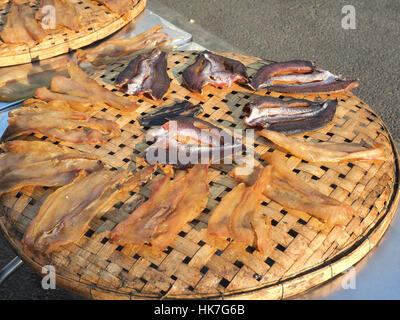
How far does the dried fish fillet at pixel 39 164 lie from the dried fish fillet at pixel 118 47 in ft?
3.73

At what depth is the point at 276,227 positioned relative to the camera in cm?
201

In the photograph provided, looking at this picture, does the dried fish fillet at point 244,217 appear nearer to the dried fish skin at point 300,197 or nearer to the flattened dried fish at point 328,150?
the dried fish skin at point 300,197

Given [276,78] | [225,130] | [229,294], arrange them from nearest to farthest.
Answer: [229,294]
[225,130]
[276,78]

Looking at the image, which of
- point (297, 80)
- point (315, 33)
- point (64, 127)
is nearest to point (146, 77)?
point (64, 127)

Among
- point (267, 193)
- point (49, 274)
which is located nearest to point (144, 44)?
point (267, 193)

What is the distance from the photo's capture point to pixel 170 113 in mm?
2600

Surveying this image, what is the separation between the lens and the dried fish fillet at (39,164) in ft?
7.18

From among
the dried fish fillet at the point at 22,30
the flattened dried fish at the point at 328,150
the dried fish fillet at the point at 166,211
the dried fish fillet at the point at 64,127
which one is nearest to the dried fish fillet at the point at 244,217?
the dried fish fillet at the point at 166,211

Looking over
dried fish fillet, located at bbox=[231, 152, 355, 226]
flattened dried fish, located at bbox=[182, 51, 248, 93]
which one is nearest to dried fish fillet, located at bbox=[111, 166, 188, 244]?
dried fish fillet, located at bbox=[231, 152, 355, 226]

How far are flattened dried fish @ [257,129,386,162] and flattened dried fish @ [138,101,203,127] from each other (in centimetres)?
51

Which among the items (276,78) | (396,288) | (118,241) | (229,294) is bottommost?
(396,288)

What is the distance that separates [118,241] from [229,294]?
523 mm

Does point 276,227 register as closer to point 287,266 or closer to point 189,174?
point 287,266

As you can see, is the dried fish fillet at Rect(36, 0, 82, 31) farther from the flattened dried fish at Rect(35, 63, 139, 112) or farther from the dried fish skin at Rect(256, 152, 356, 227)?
the dried fish skin at Rect(256, 152, 356, 227)
